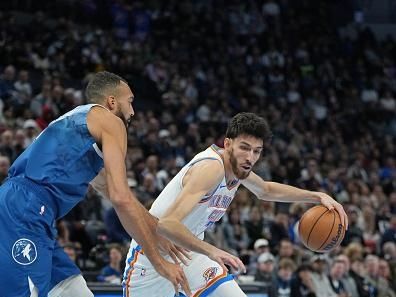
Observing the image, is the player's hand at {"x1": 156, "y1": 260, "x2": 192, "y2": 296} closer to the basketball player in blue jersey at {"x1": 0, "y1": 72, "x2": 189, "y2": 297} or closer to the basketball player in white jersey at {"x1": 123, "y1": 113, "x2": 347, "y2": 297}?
Result: the basketball player in blue jersey at {"x1": 0, "y1": 72, "x2": 189, "y2": 297}

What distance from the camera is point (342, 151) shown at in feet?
55.0

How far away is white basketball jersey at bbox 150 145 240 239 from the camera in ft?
17.6

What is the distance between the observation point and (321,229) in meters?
5.84

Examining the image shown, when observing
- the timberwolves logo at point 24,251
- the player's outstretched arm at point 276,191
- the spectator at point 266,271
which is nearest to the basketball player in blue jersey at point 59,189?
the timberwolves logo at point 24,251

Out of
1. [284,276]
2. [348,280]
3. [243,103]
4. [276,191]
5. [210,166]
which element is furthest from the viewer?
[243,103]

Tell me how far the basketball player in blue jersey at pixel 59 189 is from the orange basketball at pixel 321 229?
148cm

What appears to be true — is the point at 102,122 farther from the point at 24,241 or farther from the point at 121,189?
the point at 24,241

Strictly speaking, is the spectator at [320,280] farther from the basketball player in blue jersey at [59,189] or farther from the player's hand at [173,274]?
the player's hand at [173,274]

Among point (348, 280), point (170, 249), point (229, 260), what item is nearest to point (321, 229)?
point (170, 249)

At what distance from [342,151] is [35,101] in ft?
22.9

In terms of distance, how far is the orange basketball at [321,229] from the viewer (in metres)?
5.82

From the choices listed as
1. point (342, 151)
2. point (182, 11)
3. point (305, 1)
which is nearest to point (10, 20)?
point (182, 11)

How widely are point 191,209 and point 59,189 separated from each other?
759 mm

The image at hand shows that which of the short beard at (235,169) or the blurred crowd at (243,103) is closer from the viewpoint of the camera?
the short beard at (235,169)
